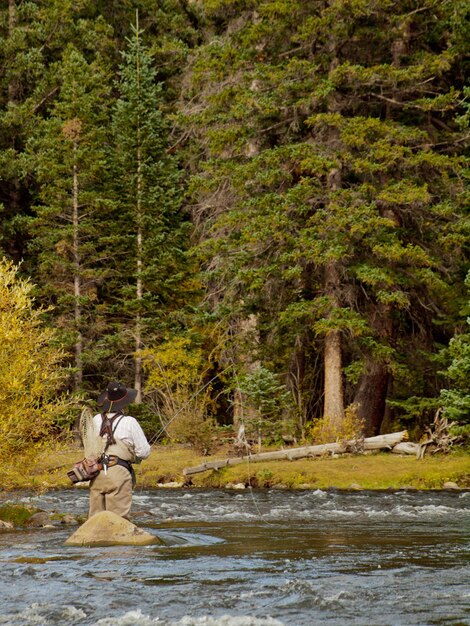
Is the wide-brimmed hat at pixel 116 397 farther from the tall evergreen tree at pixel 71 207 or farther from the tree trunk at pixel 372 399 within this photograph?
the tall evergreen tree at pixel 71 207

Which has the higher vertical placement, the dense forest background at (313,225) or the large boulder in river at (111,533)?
the dense forest background at (313,225)

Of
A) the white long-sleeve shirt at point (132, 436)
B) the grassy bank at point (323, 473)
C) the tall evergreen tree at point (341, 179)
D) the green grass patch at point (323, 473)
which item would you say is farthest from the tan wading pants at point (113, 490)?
the tall evergreen tree at point (341, 179)

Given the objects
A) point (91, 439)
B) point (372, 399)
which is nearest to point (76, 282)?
point (372, 399)

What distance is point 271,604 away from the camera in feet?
28.9

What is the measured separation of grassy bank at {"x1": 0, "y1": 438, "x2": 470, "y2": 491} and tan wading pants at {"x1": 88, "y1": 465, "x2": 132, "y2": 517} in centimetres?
820

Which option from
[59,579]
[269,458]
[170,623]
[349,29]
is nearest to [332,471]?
[269,458]

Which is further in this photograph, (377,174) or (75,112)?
(75,112)

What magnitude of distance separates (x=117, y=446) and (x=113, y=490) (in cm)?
57

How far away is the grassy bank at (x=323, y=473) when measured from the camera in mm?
→ 21828

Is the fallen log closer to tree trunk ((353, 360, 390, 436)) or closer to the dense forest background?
the dense forest background

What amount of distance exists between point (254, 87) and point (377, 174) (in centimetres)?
429

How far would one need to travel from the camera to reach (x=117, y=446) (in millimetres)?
12312

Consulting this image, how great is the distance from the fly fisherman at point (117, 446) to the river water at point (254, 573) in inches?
30.2

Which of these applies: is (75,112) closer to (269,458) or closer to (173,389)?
(173,389)
